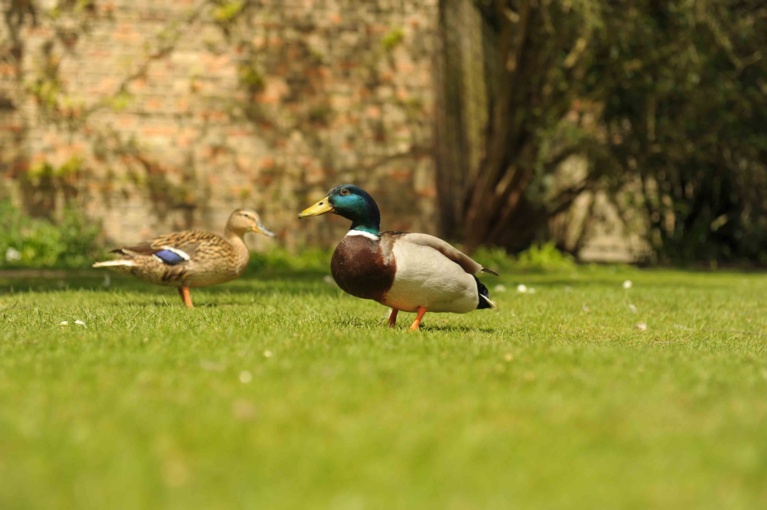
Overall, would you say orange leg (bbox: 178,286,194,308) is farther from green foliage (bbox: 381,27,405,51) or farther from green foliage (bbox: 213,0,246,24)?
green foliage (bbox: 381,27,405,51)

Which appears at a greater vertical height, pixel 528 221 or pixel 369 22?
pixel 369 22

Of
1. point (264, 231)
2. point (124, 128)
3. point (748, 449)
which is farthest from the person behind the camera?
point (124, 128)

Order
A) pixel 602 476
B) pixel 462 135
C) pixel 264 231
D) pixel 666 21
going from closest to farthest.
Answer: pixel 602 476, pixel 264 231, pixel 666 21, pixel 462 135

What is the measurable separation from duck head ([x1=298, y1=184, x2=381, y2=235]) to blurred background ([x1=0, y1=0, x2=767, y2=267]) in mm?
8243

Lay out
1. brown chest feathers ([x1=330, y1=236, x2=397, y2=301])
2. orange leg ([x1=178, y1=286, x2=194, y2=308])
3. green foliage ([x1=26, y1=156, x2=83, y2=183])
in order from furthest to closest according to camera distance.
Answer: green foliage ([x1=26, y1=156, x2=83, y2=183]) < orange leg ([x1=178, y1=286, x2=194, y2=308]) < brown chest feathers ([x1=330, y1=236, x2=397, y2=301])

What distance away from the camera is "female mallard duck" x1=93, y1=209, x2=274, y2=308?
327 inches

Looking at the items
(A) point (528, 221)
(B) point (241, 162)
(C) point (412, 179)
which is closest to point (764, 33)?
(A) point (528, 221)

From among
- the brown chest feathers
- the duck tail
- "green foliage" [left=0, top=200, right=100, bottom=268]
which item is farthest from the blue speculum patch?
"green foliage" [left=0, top=200, right=100, bottom=268]

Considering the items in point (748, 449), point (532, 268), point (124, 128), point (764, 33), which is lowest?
point (532, 268)

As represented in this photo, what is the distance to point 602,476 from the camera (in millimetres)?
3250

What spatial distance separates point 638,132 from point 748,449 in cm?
1468

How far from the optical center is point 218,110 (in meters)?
15.5

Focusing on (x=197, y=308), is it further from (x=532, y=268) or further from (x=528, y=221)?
(x=528, y=221)

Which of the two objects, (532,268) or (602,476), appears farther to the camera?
(532,268)
